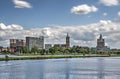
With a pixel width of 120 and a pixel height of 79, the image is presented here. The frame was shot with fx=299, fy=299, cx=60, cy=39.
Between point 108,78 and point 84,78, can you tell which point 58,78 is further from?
point 108,78

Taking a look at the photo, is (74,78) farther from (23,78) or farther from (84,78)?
(23,78)

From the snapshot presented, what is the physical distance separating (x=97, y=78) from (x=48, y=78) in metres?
9.50

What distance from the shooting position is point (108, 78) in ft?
188

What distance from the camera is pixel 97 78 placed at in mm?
57750

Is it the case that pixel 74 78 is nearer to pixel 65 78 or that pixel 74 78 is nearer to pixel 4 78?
pixel 65 78

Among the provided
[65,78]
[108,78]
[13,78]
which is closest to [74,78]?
[65,78]

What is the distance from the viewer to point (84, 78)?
57.6 meters

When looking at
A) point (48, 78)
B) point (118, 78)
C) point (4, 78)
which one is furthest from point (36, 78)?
point (118, 78)

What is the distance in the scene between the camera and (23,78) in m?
55.8

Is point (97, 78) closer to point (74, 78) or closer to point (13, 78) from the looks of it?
point (74, 78)

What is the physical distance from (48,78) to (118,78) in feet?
43.5

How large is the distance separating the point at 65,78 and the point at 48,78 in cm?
340

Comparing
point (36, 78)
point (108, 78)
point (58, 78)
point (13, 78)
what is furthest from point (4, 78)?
point (108, 78)

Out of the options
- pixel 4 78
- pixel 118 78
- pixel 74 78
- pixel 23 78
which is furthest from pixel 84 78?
pixel 4 78
